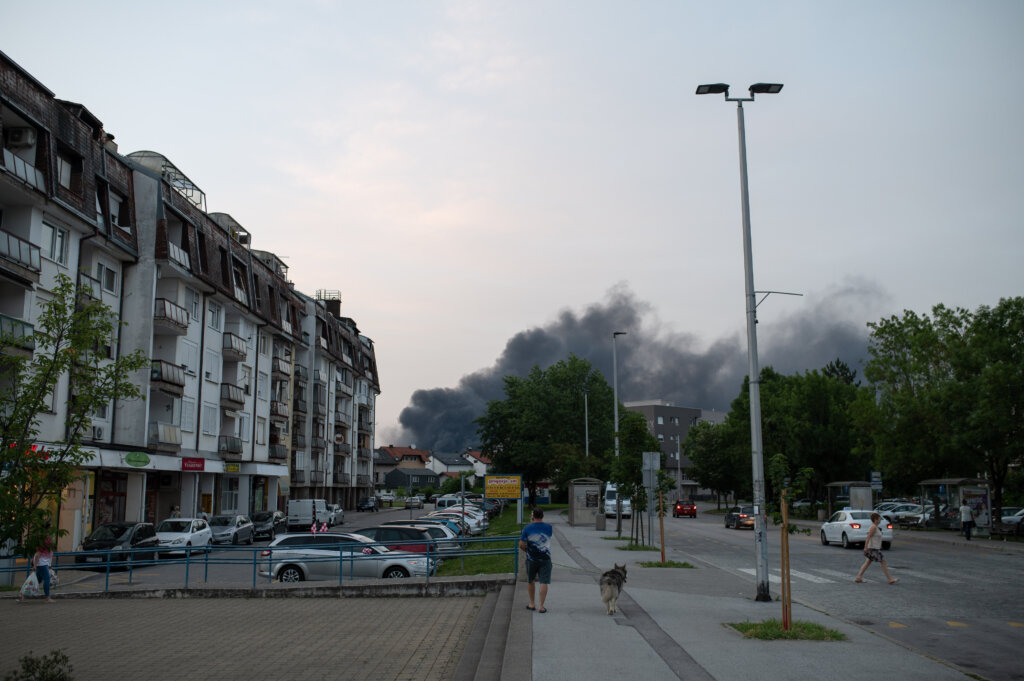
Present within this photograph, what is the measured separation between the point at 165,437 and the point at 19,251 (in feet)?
Answer: 45.2

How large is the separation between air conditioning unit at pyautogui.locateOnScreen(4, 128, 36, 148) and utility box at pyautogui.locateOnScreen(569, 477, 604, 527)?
3278cm

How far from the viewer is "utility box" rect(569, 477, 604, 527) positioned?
48750mm

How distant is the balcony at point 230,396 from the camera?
154 ft

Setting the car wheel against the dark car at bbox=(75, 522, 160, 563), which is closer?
the car wheel

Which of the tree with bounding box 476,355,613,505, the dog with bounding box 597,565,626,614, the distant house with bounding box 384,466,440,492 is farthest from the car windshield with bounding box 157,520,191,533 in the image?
the distant house with bounding box 384,466,440,492

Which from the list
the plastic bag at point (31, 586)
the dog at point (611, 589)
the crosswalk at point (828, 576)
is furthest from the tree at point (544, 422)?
the dog at point (611, 589)

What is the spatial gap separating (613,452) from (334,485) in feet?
140

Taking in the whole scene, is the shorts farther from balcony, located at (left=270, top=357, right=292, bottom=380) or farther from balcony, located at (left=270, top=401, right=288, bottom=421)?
balcony, located at (left=270, top=401, right=288, bottom=421)

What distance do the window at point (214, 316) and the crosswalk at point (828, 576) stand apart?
33.3 metres

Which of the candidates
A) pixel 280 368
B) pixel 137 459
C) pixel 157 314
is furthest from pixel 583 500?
pixel 157 314

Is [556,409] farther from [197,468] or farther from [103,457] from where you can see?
[103,457]

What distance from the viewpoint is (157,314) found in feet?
123

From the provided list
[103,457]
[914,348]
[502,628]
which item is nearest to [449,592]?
[502,628]

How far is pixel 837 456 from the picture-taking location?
66.0 metres
